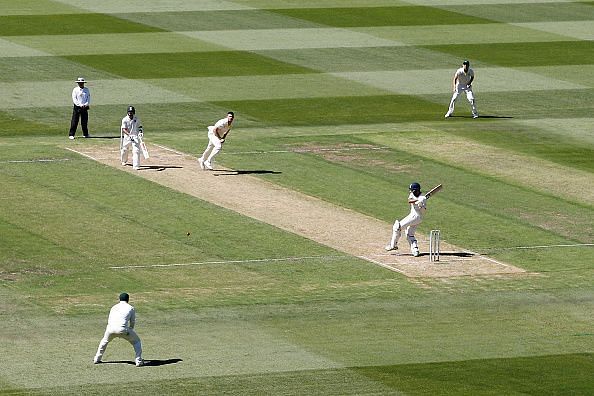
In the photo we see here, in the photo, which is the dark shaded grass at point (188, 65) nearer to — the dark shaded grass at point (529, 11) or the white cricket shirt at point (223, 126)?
the dark shaded grass at point (529, 11)

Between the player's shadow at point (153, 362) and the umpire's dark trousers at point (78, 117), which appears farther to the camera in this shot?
the umpire's dark trousers at point (78, 117)

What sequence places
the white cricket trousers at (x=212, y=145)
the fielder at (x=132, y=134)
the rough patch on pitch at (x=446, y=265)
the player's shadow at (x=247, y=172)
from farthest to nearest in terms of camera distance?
the player's shadow at (x=247, y=172) < the white cricket trousers at (x=212, y=145) < the fielder at (x=132, y=134) < the rough patch on pitch at (x=446, y=265)

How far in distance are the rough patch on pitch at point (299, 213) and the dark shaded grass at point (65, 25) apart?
2117cm

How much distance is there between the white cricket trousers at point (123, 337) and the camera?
28734mm

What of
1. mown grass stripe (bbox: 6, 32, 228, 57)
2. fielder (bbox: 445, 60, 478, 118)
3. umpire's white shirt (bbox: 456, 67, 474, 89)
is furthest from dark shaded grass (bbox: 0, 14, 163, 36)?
umpire's white shirt (bbox: 456, 67, 474, 89)

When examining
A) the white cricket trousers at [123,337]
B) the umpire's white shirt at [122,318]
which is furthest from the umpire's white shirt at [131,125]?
the umpire's white shirt at [122,318]

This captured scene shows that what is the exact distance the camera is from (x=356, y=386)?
92.6ft

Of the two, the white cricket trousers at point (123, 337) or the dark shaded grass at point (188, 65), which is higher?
the dark shaded grass at point (188, 65)

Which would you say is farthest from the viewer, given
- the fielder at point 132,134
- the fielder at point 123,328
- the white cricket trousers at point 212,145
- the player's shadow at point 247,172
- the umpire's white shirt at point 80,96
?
the umpire's white shirt at point 80,96

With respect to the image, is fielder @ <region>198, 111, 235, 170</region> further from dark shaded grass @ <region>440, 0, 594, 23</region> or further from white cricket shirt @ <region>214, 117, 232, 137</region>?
A: dark shaded grass @ <region>440, 0, 594, 23</region>

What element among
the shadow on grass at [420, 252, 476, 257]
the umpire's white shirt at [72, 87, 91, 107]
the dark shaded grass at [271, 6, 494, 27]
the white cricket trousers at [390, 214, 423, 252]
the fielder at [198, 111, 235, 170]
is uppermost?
the dark shaded grass at [271, 6, 494, 27]

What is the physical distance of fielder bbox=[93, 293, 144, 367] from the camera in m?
28.7

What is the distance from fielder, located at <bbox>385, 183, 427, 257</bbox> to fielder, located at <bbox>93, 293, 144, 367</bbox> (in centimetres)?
997

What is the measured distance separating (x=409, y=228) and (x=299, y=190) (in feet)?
23.9
